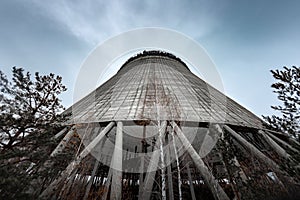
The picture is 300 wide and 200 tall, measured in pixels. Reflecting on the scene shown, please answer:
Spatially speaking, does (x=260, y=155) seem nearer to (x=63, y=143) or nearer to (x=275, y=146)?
(x=275, y=146)

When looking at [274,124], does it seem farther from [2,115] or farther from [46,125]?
[2,115]

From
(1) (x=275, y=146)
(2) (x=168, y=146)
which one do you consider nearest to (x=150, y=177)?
(2) (x=168, y=146)

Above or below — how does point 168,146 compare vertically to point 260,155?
above

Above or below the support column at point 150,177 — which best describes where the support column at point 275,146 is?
above

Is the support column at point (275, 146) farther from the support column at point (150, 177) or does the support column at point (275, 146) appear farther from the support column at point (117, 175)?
the support column at point (117, 175)

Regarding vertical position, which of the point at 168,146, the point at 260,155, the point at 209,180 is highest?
the point at 168,146

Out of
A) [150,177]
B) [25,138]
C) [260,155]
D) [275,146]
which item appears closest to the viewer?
[25,138]

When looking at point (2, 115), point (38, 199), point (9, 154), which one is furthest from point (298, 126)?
point (2, 115)

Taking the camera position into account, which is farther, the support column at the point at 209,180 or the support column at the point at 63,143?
the support column at the point at 63,143

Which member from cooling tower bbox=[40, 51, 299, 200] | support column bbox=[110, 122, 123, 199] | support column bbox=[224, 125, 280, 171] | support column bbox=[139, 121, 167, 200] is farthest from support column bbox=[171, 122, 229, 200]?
support column bbox=[110, 122, 123, 199]

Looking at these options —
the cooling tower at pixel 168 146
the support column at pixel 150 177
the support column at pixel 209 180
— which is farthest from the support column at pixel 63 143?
the support column at pixel 209 180

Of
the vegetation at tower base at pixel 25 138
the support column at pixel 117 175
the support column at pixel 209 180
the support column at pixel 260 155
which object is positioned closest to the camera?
the vegetation at tower base at pixel 25 138

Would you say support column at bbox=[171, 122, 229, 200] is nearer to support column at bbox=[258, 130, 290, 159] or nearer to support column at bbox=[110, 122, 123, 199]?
support column at bbox=[110, 122, 123, 199]

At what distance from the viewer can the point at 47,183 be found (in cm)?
595
